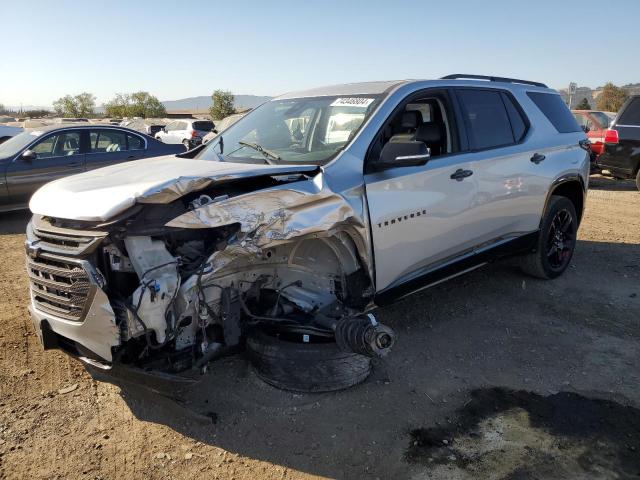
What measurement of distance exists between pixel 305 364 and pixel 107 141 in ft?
24.8

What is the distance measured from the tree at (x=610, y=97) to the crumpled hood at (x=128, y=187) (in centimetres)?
4567

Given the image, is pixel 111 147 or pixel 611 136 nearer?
pixel 111 147

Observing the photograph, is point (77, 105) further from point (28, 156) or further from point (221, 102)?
point (28, 156)

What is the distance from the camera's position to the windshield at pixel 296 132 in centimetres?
376

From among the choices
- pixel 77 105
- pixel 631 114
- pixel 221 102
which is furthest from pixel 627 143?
pixel 77 105

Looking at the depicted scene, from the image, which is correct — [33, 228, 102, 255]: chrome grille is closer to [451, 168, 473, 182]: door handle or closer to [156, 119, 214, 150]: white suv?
[451, 168, 473, 182]: door handle

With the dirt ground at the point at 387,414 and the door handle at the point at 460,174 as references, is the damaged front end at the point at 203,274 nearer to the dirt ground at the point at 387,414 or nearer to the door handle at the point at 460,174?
the dirt ground at the point at 387,414

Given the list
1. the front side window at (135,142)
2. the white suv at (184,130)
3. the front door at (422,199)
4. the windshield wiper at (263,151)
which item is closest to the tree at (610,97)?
the white suv at (184,130)

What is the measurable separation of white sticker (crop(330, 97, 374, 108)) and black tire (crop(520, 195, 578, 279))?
2.41 m

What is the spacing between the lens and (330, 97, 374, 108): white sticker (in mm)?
3919

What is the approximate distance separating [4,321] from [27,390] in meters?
1.24

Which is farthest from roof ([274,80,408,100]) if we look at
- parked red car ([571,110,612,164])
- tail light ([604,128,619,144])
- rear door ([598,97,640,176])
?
rear door ([598,97,640,176])

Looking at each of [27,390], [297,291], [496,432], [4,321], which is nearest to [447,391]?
[496,432]

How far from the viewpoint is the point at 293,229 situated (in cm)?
313
